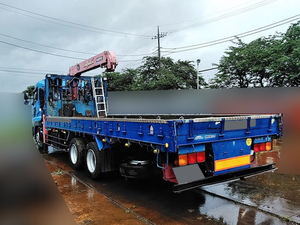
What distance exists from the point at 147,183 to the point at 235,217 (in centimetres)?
224

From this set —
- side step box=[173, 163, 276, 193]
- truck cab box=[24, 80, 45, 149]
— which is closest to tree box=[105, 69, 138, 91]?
truck cab box=[24, 80, 45, 149]

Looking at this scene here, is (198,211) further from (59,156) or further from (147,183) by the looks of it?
(59,156)

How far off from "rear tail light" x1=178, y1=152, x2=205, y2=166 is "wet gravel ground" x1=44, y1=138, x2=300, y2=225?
2.89 ft

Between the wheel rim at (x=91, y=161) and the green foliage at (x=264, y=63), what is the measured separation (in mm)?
10345

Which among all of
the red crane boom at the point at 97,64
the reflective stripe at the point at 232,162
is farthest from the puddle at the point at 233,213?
the red crane boom at the point at 97,64

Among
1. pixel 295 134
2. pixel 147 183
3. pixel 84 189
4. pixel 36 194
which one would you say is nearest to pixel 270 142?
pixel 147 183

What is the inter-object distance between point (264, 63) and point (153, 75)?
10.3m

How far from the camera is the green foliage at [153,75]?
2126 cm

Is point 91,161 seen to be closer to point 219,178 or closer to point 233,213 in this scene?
point 219,178

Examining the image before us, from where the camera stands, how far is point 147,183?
5652 mm

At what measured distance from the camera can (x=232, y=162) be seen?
13.7 feet

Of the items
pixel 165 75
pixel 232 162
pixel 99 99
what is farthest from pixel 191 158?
pixel 165 75

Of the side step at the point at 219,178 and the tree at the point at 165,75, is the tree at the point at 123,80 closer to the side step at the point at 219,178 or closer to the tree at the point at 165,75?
the tree at the point at 165,75

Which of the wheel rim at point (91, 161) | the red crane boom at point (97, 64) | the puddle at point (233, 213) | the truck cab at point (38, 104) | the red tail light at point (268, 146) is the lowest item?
the puddle at point (233, 213)
